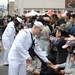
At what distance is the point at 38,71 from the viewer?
6812mm

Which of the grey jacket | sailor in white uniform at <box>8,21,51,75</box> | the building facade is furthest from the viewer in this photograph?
the building facade

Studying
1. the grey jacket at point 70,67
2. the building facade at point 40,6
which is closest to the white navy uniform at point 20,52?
the grey jacket at point 70,67

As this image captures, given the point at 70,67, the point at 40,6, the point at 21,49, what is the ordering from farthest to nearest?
1. the point at 40,6
2. the point at 21,49
3. the point at 70,67

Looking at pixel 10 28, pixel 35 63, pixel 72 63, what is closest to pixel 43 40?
pixel 10 28

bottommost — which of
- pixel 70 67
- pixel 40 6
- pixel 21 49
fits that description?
pixel 40 6

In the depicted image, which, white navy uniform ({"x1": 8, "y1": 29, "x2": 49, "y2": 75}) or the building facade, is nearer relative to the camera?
white navy uniform ({"x1": 8, "y1": 29, "x2": 49, "y2": 75})

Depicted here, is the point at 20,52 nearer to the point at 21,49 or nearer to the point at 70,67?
the point at 21,49

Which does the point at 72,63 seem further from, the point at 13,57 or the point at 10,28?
the point at 10,28

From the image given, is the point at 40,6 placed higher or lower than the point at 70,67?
lower

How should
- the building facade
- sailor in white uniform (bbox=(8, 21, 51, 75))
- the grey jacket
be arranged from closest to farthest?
the grey jacket, sailor in white uniform (bbox=(8, 21, 51, 75)), the building facade

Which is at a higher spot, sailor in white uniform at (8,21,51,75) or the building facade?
sailor in white uniform at (8,21,51,75)

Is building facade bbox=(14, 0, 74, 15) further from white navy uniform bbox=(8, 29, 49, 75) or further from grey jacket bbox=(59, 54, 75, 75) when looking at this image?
grey jacket bbox=(59, 54, 75, 75)

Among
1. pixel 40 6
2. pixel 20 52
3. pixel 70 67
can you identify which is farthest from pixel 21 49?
pixel 40 6

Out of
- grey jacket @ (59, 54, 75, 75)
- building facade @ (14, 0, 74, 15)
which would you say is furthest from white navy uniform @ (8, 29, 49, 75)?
building facade @ (14, 0, 74, 15)
